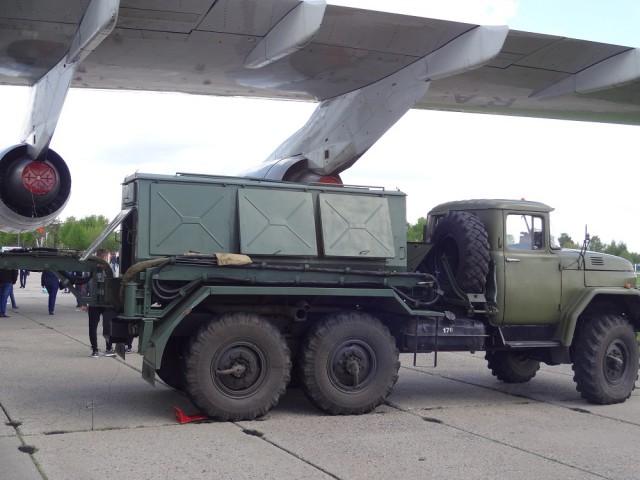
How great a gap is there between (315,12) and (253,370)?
5.59 meters

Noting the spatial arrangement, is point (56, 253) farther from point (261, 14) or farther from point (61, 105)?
point (261, 14)

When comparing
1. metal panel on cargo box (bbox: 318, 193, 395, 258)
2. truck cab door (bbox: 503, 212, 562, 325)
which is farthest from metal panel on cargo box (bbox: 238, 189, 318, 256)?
truck cab door (bbox: 503, 212, 562, 325)

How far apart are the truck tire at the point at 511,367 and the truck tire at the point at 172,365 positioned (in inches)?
166

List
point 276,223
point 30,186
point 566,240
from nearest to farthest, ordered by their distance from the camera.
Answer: point 276,223 < point 30,186 < point 566,240

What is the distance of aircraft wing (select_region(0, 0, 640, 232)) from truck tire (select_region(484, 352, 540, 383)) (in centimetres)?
479

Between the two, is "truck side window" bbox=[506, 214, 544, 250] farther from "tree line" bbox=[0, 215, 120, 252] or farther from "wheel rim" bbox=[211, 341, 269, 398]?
"tree line" bbox=[0, 215, 120, 252]

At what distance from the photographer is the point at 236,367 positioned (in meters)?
6.94

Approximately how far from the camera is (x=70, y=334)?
14.2 meters

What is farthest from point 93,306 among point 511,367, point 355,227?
point 511,367

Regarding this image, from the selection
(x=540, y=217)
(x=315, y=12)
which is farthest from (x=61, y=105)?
(x=540, y=217)

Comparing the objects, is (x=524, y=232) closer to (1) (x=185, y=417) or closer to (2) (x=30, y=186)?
(1) (x=185, y=417)

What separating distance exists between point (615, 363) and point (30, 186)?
9.37 m

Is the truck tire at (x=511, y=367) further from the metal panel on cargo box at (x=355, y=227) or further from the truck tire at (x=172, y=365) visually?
the truck tire at (x=172, y=365)

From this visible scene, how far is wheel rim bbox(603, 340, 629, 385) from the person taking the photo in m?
8.55
